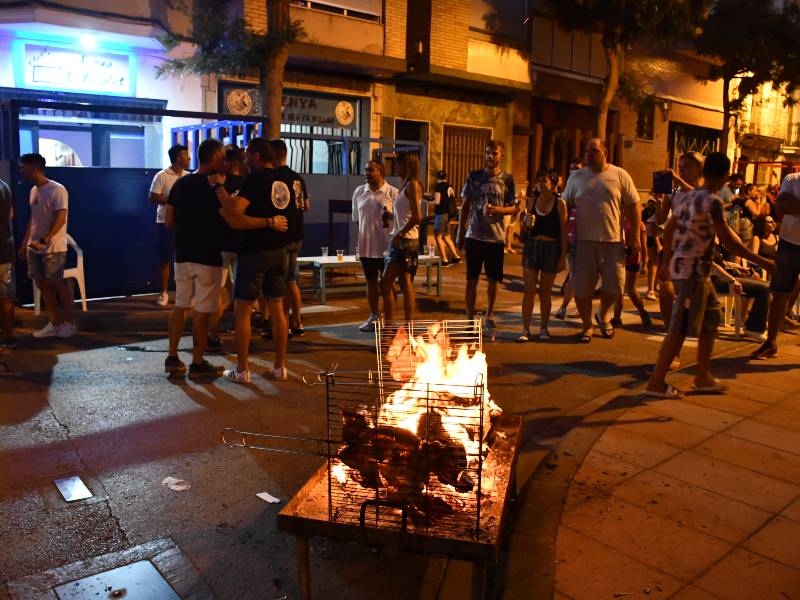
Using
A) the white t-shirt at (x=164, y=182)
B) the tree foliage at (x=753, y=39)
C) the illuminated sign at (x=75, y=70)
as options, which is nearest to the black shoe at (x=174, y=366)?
the white t-shirt at (x=164, y=182)

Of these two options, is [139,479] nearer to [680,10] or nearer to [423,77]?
[423,77]

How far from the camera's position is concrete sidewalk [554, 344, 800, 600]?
10.7 feet

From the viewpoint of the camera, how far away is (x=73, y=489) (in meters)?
4.20

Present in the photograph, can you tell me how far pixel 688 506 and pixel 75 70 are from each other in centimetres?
1320

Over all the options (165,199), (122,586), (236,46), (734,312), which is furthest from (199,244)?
(236,46)

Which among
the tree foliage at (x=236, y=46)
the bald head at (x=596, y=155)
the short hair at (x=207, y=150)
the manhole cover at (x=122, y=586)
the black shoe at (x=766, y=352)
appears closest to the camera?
the manhole cover at (x=122, y=586)

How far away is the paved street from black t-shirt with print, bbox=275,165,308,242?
1.31m

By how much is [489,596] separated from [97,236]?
865cm

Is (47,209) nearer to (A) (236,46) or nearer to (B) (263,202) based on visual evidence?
(B) (263,202)

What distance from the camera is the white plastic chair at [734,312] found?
872 centimetres

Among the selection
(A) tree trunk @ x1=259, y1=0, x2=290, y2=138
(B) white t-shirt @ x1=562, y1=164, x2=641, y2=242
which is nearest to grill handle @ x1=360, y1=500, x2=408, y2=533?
(B) white t-shirt @ x1=562, y1=164, x2=641, y2=242

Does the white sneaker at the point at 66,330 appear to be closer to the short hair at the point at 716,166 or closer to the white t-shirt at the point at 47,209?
the white t-shirt at the point at 47,209

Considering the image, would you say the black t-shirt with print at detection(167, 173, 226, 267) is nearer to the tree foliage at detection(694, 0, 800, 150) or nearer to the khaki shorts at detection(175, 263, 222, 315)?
the khaki shorts at detection(175, 263, 222, 315)

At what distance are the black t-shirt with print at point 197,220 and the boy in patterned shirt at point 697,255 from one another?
12.6 ft
